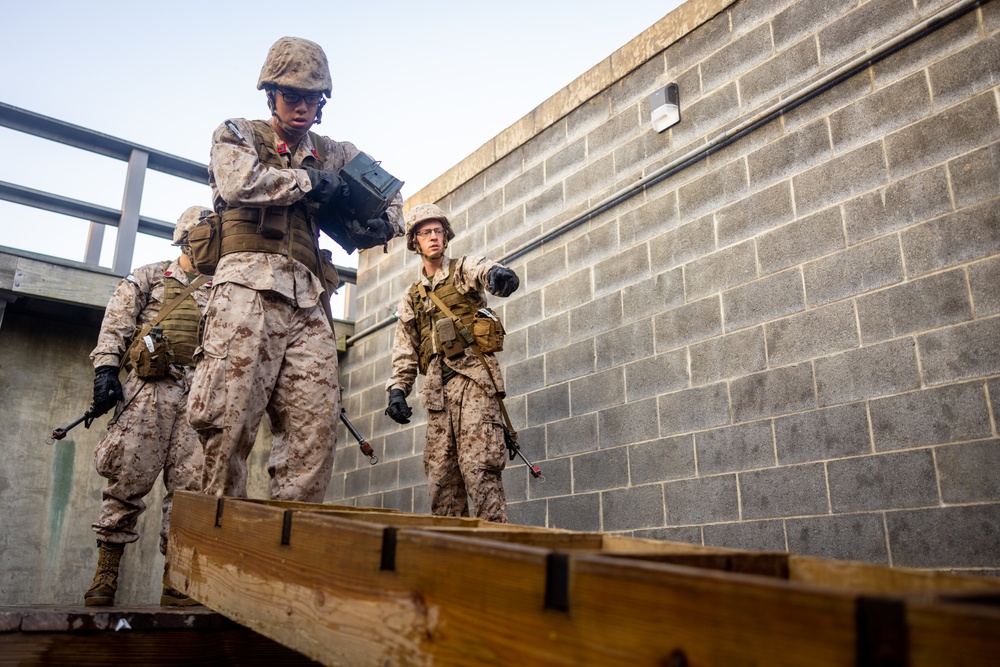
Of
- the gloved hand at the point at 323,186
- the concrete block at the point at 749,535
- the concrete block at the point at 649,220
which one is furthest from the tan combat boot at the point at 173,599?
the concrete block at the point at 649,220

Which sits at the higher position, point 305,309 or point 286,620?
point 305,309

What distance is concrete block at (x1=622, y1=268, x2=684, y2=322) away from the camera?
13.4ft

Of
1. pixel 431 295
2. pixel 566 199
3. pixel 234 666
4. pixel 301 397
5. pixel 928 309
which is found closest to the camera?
pixel 234 666

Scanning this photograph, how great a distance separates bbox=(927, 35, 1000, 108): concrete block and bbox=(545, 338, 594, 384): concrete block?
2.10 meters

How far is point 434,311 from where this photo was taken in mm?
4168

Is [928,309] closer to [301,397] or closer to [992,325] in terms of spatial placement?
[992,325]

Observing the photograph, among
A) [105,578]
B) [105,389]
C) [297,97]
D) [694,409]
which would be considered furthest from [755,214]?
[105,578]

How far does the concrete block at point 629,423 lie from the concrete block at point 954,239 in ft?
4.67

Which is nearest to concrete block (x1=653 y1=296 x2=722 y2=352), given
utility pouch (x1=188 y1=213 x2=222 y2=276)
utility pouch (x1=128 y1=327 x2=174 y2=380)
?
utility pouch (x1=188 y1=213 x2=222 y2=276)

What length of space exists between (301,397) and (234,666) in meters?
1.05

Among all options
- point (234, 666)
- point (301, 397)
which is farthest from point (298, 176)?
point (234, 666)

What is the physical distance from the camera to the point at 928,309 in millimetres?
3045

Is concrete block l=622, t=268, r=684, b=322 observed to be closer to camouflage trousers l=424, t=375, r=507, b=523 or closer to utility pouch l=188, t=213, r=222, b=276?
camouflage trousers l=424, t=375, r=507, b=523

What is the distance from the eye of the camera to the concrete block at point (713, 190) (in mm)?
3877
